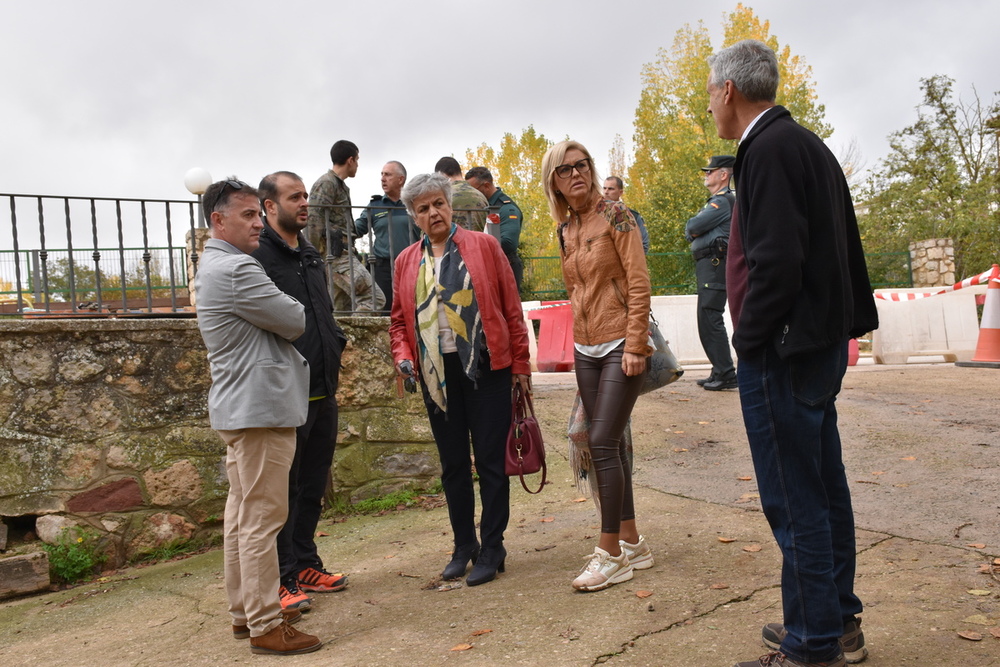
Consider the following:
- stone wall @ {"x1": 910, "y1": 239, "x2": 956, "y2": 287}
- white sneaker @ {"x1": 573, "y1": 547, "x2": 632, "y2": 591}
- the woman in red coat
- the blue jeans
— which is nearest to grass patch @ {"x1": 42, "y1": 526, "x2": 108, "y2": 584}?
the woman in red coat

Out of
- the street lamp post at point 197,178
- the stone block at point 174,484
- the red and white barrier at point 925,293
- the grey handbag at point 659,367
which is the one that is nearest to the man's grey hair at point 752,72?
the grey handbag at point 659,367

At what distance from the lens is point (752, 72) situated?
2633 millimetres

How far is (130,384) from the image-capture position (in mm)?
5430

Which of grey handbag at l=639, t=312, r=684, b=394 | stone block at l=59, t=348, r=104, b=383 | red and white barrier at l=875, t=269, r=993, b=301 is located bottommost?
grey handbag at l=639, t=312, r=684, b=394

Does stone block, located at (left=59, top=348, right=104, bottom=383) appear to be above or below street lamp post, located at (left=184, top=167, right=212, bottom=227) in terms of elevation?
below

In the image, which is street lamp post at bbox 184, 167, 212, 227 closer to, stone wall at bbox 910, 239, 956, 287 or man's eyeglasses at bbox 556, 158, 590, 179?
man's eyeglasses at bbox 556, 158, 590, 179

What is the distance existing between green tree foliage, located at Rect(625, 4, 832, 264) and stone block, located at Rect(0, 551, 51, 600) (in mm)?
18393

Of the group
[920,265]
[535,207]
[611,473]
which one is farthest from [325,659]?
[535,207]

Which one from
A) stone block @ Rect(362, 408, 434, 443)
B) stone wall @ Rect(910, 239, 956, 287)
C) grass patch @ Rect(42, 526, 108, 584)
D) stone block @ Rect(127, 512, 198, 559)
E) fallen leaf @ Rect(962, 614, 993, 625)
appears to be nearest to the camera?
fallen leaf @ Rect(962, 614, 993, 625)

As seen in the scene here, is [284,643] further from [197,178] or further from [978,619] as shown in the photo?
[197,178]

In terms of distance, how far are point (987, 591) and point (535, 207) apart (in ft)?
94.9

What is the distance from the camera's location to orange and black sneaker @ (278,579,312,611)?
386 cm

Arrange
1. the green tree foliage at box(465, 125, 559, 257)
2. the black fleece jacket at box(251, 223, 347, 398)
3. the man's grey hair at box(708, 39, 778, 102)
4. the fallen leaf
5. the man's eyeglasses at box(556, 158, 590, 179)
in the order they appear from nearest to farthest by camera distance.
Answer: the man's grey hair at box(708, 39, 778, 102), the fallen leaf, the man's eyeglasses at box(556, 158, 590, 179), the black fleece jacket at box(251, 223, 347, 398), the green tree foliage at box(465, 125, 559, 257)

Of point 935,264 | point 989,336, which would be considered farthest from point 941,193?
point 989,336
